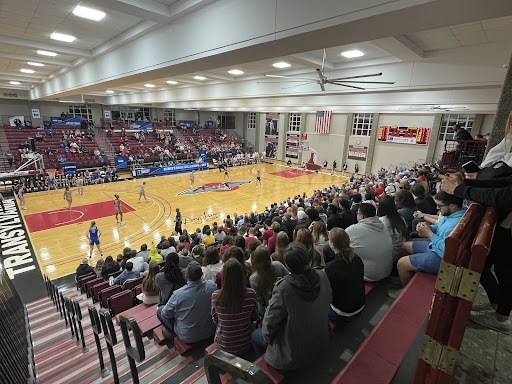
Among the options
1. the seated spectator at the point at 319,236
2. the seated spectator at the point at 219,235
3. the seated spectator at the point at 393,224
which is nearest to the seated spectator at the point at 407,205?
the seated spectator at the point at 393,224

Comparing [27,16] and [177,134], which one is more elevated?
[27,16]

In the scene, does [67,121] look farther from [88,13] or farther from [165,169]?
[88,13]

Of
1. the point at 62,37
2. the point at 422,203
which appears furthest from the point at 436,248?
the point at 62,37

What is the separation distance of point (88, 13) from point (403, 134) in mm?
25223

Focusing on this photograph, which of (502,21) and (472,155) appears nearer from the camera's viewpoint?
(502,21)

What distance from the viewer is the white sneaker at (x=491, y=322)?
2346 mm

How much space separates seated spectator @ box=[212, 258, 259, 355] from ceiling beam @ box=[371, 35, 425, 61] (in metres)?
5.96

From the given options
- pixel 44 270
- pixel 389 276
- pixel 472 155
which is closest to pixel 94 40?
pixel 44 270

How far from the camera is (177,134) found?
1351 inches

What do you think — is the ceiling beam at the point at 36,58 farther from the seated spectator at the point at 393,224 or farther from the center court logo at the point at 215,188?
the seated spectator at the point at 393,224

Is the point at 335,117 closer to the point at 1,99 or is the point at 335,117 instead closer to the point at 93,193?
the point at 93,193

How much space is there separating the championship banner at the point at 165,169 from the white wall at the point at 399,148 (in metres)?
17.2

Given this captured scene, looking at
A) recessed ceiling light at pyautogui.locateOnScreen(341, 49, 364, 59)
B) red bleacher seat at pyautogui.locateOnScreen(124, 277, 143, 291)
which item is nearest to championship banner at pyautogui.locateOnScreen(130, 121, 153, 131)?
recessed ceiling light at pyautogui.locateOnScreen(341, 49, 364, 59)

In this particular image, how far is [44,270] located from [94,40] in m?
7.34
